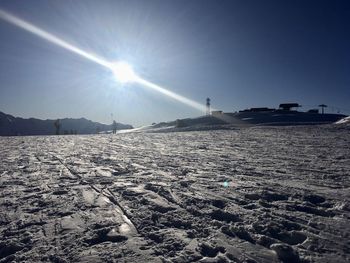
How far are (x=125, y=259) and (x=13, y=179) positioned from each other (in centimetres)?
598

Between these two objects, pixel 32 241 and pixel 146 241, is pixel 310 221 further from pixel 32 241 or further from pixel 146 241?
pixel 32 241

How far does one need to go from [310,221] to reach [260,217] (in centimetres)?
68

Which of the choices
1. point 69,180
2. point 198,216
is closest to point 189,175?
point 69,180

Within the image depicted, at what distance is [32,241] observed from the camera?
13.0ft

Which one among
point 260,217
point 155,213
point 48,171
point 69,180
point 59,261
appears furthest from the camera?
point 48,171

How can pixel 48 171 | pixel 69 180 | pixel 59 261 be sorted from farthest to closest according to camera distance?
pixel 48 171 → pixel 69 180 → pixel 59 261

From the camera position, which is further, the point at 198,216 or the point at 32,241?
the point at 198,216

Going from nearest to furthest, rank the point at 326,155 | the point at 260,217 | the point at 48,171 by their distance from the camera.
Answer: the point at 260,217
the point at 48,171
the point at 326,155

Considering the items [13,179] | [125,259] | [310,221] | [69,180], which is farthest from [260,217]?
[13,179]

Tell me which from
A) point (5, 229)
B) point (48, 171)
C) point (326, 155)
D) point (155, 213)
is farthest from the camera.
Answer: point (326, 155)

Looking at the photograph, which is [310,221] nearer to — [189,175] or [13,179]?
[189,175]

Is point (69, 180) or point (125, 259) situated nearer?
point (125, 259)

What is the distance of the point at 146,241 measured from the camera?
3.92m

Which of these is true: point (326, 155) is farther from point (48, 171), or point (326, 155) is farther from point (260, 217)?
point (48, 171)
